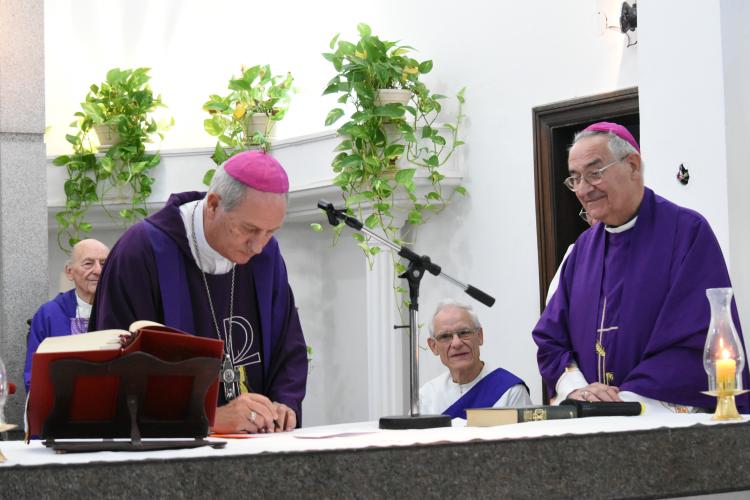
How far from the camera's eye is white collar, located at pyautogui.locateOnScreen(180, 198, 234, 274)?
406 centimetres

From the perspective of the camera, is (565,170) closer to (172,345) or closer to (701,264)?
(701,264)

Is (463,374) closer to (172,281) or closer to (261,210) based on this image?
(172,281)

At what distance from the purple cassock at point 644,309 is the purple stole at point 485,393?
1.02 metres

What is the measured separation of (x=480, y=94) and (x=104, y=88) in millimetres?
3233

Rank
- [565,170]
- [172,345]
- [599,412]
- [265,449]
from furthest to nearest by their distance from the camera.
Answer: [565,170], [599,412], [172,345], [265,449]

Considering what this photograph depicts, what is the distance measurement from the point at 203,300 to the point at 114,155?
5.40m

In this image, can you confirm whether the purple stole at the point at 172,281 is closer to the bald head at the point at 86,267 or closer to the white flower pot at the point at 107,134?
the bald head at the point at 86,267

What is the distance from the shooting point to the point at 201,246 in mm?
4070

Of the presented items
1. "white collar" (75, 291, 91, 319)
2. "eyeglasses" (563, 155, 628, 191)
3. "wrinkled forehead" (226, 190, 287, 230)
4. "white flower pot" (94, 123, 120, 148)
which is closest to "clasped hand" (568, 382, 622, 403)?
"eyeglasses" (563, 155, 628, 191)

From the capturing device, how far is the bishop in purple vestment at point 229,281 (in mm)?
3781

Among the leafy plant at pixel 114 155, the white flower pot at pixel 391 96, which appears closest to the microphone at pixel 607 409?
the white flower pot at pixel 391 96

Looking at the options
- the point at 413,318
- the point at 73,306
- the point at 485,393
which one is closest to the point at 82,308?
the point at 73,306

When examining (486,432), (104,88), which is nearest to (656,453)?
(486,432)

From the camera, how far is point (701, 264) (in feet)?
13.9
